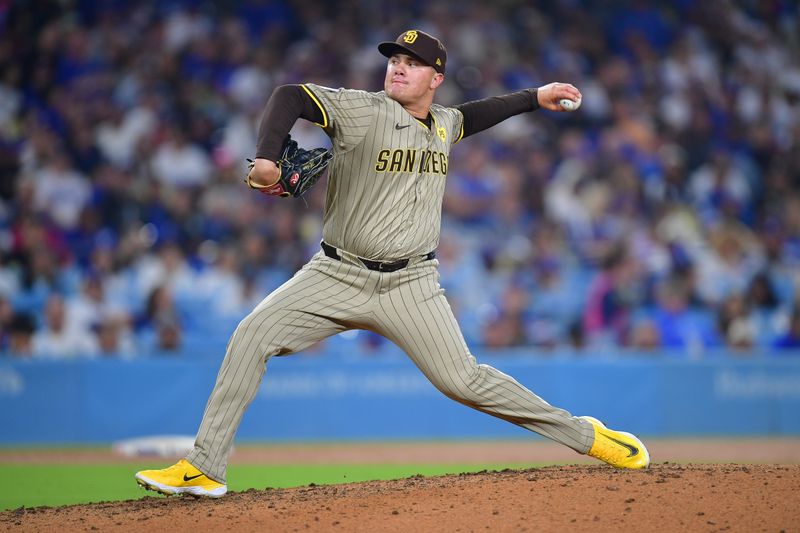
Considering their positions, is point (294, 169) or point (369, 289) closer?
point (294, 169)

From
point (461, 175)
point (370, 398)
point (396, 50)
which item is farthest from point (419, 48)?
point (461, 175)

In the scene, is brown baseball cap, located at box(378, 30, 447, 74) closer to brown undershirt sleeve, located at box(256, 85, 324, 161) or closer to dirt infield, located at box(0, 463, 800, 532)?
brown undershirt sleeve, located at box(256, 85, 324, 161)

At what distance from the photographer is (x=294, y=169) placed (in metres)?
4.64

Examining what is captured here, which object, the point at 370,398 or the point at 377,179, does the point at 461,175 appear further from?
the point at 377,179

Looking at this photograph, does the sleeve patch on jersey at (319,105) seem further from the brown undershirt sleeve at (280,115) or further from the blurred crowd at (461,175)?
the blurred crowd at (461,175)

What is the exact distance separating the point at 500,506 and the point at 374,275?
1238mm

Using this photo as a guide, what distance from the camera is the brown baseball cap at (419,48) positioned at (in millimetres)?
5004

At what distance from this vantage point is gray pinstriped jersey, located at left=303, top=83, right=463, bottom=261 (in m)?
4.89

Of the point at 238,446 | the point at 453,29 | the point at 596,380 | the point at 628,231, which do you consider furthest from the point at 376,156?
the point at 453,29

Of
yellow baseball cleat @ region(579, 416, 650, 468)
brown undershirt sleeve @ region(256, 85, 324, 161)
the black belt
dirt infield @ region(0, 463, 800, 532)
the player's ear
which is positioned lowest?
dirt infield @ region(0, 463, 800, 532)

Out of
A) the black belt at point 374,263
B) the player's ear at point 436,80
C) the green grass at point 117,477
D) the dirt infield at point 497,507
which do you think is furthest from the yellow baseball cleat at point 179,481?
the player's ear at point 436,80

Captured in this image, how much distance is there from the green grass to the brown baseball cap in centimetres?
319

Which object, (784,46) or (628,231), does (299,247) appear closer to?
(628,231)

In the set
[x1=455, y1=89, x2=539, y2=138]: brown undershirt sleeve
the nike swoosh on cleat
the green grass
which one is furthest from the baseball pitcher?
the green grass
